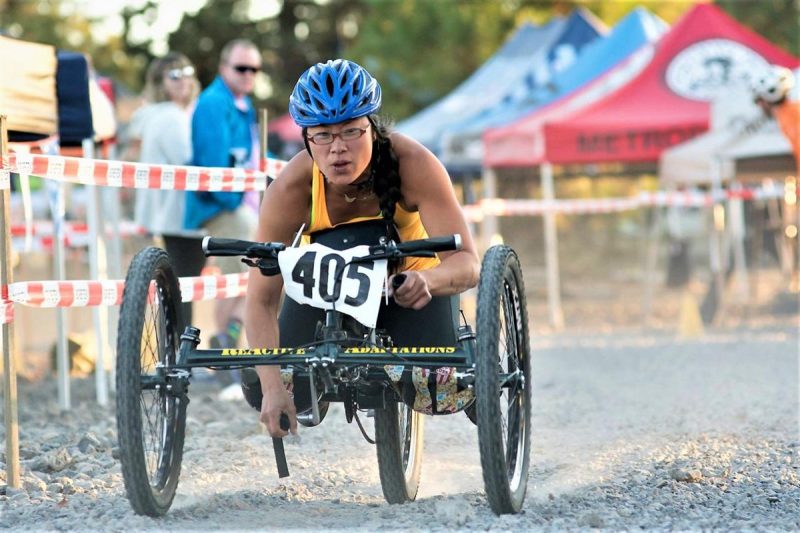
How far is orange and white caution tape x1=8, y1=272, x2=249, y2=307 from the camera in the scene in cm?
587

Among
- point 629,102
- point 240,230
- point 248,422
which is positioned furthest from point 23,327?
point 629,102

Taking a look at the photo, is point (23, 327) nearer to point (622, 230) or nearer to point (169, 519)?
point (169, 519)

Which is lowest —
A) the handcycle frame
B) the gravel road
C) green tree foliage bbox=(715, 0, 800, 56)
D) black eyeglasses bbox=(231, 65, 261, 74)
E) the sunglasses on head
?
the gravel road

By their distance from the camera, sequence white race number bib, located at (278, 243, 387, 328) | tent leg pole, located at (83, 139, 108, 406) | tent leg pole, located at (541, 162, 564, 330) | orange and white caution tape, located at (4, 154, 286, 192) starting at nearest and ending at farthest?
white race number bib, located at (278, 243, 387, 328) < orange and white caution tape, located at (4, 154, 286, 192) < tent leg pole, located at (83, 139, 108, 406) < tent leg pole, located at (541, 162, 564, 330)

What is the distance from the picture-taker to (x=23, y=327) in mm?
12562

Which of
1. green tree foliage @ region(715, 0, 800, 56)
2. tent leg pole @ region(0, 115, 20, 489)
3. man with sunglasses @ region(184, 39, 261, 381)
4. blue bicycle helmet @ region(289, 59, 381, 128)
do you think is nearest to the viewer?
blue bicycle helmet @ region(289, 59, 381, 128)

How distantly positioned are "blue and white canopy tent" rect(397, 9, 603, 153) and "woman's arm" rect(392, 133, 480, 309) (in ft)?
50.2

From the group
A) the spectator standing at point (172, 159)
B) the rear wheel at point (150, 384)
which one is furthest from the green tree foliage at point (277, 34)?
the rear wheel at point (150, 384)

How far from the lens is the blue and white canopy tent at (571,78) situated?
17969mm

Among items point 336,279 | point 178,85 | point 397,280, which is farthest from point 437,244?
point 178,85

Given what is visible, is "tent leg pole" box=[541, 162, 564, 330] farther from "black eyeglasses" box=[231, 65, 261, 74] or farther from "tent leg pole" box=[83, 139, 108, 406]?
"tent leg pole" box=[83, 139, 108, 406]

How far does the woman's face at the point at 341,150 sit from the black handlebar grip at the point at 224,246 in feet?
1.29

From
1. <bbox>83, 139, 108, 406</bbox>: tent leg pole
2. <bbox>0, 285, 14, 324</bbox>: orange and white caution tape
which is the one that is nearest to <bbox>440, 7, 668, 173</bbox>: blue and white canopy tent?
<bbox>83, 139, 108, 406</bbox>: tent leg pole

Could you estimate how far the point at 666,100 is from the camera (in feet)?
49.5
